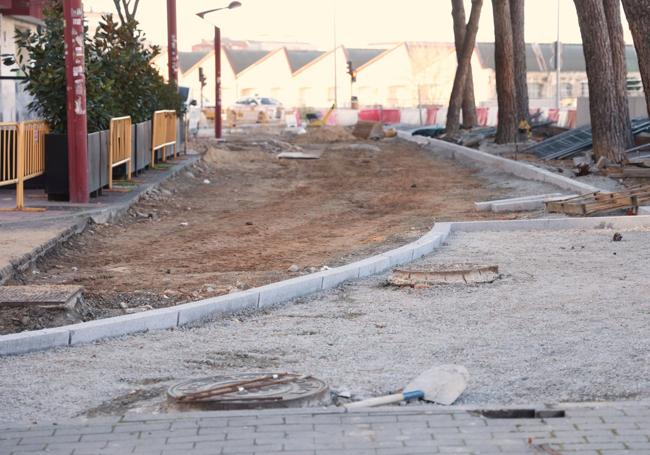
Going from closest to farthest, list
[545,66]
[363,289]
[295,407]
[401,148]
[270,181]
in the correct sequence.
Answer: [295,407] → [363,289] → [270,181] → [401,148] → [545,66]

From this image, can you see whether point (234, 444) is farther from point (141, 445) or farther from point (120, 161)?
point (120, 161)

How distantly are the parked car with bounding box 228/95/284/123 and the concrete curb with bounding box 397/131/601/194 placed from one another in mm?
31555

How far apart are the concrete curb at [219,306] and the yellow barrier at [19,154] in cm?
571

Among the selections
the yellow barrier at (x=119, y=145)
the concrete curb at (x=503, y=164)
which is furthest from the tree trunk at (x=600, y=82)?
the yellow barrier at (x=119, y=145)

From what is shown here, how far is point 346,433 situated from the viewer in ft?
18.6

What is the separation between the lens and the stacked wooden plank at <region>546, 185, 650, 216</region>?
1438cm

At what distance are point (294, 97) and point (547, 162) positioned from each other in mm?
85962

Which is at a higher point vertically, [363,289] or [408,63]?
[408,63]

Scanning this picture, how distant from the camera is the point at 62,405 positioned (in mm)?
6402

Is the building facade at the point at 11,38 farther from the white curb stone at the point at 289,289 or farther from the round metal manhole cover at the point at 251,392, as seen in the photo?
the round metal manhole cover at the point at 251,392

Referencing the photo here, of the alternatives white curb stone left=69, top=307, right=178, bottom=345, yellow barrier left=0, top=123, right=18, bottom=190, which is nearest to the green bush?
yellow barrier left=0, top=123, right=18, bottom=190

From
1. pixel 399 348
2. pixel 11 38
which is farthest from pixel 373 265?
pixel 11 38

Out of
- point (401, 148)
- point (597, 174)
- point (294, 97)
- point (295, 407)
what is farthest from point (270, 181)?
point (294, 97)

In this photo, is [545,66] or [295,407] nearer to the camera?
[295,407]
